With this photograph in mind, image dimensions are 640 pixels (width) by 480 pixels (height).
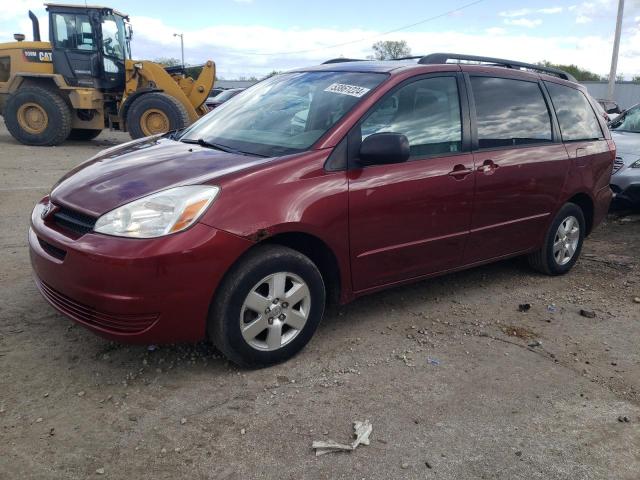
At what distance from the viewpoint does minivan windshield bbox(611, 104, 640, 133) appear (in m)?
8.29

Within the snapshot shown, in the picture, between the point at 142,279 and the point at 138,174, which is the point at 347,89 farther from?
the point at 142,279

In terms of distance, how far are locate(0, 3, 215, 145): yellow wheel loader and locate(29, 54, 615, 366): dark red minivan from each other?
30.8 ft

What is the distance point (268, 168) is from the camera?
Result: 3146 millimetres

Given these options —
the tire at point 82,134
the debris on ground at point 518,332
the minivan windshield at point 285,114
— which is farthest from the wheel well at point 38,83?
the debris on ground at point 518,332

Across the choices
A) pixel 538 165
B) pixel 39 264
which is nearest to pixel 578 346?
pixel 538 165

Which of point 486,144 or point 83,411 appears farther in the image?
point 486,144

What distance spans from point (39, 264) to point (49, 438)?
1.02 metres

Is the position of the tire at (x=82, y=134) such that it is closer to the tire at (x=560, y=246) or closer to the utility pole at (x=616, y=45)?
the tire at (x=560, y=246)

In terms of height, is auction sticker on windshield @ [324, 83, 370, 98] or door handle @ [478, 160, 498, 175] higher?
auction sticker on windshield @ [324, 83, 370, 98]

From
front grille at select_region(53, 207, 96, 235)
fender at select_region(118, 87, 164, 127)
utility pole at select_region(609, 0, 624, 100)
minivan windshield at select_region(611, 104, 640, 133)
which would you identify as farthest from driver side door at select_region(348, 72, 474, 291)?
utility pole at select_region(609, 0, 624, 100)

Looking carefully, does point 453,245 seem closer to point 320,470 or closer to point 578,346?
point 578,346

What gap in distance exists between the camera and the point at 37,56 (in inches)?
532

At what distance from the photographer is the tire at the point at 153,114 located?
42.5 feet

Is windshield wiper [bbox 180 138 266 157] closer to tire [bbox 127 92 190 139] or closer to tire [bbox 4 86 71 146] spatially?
tire [bbox 127 92 190 139]
